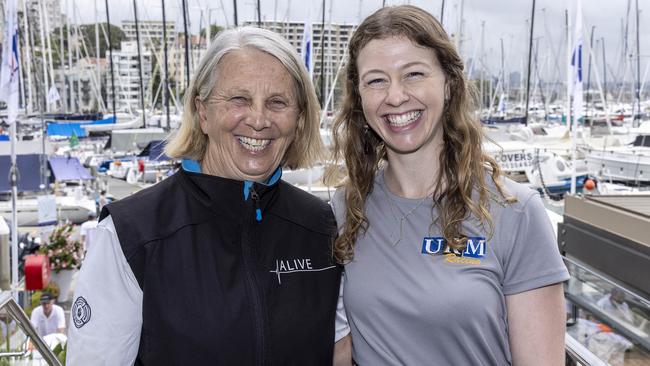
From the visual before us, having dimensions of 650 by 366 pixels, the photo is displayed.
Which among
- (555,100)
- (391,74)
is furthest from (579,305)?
(555,100)

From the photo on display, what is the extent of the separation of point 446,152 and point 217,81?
80 cm

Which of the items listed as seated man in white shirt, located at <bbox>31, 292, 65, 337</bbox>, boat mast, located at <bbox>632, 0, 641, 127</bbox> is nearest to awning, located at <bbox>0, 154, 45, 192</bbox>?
seated man in white shirt, located at <bbox>31, 292, 65, 337</bbox>

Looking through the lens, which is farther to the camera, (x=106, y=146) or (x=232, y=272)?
(x=106, y=146)

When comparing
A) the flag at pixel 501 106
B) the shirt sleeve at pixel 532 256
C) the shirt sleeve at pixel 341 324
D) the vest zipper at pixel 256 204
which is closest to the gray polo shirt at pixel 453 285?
the shirt sleeve at pixel 532 256

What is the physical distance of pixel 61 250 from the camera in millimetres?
10453

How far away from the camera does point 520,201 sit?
201 centimetres

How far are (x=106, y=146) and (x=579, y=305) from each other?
87.0ft

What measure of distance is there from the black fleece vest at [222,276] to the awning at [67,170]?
19085 millimetres

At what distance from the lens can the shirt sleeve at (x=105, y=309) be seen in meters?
1.83

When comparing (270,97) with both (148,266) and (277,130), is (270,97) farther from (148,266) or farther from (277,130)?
(148,266)

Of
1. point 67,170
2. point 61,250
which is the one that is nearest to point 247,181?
point 61,250

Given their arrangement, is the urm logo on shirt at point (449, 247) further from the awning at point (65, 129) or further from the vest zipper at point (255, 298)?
the awning at point (65, 129)

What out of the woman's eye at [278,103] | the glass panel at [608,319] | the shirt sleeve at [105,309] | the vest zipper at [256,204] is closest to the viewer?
the shirt sleeve at [105,309]

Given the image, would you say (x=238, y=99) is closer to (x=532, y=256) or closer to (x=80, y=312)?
(x=80, y=312)
